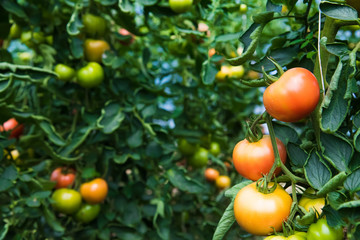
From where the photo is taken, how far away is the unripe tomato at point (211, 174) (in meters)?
1.55

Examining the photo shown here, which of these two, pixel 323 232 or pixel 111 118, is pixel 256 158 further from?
pixel 111 118

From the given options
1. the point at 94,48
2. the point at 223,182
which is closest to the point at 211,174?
the point at 223,182

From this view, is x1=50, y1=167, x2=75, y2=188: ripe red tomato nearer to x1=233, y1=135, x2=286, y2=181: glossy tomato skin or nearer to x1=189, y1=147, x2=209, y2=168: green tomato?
x1=189, y1=147, x2=209, y2=168: green tomato

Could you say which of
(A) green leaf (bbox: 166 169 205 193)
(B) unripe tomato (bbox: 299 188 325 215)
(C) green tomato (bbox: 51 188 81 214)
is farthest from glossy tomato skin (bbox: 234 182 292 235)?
(C) green tomato (bbox: 51 188 81 214)

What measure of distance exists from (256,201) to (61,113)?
3.32ft

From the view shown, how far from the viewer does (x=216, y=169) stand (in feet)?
5.23

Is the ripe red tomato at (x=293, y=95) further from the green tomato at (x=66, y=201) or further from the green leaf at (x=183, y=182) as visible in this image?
the green tomato at (x=66, y=201)

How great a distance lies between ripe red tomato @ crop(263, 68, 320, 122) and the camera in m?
0.45

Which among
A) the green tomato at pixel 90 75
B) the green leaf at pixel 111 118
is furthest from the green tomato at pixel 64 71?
the green leaf at pixel 111 118

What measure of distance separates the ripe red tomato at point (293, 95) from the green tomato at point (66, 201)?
767mm

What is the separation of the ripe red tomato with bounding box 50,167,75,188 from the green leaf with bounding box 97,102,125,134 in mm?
235

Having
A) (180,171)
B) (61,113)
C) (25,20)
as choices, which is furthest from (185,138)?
(25,20)

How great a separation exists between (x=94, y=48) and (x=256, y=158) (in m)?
0.79

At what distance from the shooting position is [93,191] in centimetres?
109
